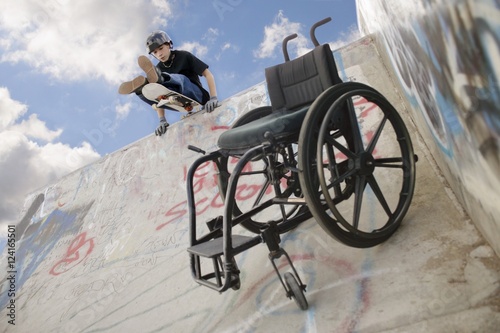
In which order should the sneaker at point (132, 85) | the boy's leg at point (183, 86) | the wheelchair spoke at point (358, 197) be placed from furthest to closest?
1. the boy's leg at point (183, 86)
2. the sneaker at point (132, 85)
3. the wheelchair spoke at point (358, 197)

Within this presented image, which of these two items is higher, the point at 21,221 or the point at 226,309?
the point at 21,221

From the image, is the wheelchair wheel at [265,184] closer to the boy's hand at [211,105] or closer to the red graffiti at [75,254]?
the boy's hand at [211,105]

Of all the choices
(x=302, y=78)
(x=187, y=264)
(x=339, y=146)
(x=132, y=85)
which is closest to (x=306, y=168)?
(x=339, y=146)

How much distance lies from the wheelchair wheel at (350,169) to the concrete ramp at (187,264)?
0.69ft

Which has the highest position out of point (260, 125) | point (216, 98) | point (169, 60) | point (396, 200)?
point (169, 60)

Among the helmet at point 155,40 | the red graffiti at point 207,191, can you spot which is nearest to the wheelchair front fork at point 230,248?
the red graffiti at point 207,191

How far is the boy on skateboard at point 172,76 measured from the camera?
4613 millimetres

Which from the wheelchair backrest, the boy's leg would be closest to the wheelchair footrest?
the wheelchair backrest

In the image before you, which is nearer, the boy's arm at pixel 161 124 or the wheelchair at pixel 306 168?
the wheelchair at pixel 306 168

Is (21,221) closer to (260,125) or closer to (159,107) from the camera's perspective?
(159,107)

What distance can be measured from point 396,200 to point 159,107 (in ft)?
12.3

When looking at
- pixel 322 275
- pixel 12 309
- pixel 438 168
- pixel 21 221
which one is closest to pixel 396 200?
pixel 438 168

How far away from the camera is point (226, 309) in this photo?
8.68 ft

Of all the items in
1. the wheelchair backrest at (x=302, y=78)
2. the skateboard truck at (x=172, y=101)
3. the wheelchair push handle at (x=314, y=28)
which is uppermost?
the skateboard truck at (x=172, y=101)
